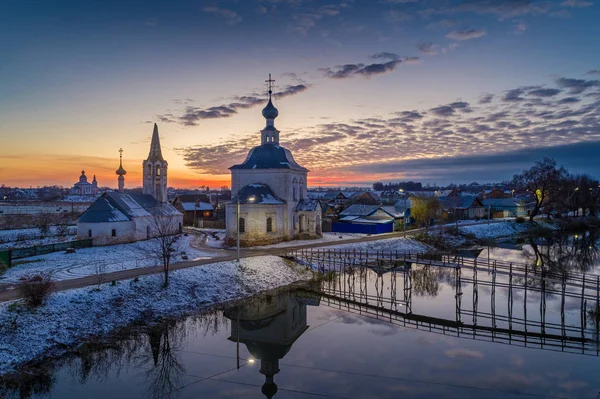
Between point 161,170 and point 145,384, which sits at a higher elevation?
point 161,170

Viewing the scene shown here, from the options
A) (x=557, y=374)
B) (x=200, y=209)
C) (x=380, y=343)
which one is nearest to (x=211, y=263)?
(x=380, y=343)

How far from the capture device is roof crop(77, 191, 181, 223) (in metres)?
42.0

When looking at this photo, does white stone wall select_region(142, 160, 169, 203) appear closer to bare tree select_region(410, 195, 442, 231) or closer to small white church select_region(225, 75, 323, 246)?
small white church select_region(225, 75, 323, 246)

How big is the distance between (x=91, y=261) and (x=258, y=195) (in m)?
17.4

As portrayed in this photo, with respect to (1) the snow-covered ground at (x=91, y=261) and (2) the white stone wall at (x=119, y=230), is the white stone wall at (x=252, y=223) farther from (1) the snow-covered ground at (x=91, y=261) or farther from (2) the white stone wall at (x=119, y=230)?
(2) the white stone wall at (x=119, y=230)

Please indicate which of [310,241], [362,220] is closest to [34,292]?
[310,241]

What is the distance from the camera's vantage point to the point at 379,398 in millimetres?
15109

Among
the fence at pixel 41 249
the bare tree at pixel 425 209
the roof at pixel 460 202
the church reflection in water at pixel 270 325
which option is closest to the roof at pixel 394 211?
the bare tree at pixel 425 209

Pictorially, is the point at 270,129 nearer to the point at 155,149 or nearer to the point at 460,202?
the point at 155,149

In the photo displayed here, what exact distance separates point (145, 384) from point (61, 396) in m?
2.78

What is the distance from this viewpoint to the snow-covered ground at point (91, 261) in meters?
A: 28.4

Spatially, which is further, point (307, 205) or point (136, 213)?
point (307, 205)

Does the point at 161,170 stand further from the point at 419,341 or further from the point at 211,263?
the point at 419,341

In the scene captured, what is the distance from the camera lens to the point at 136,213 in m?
45.5
